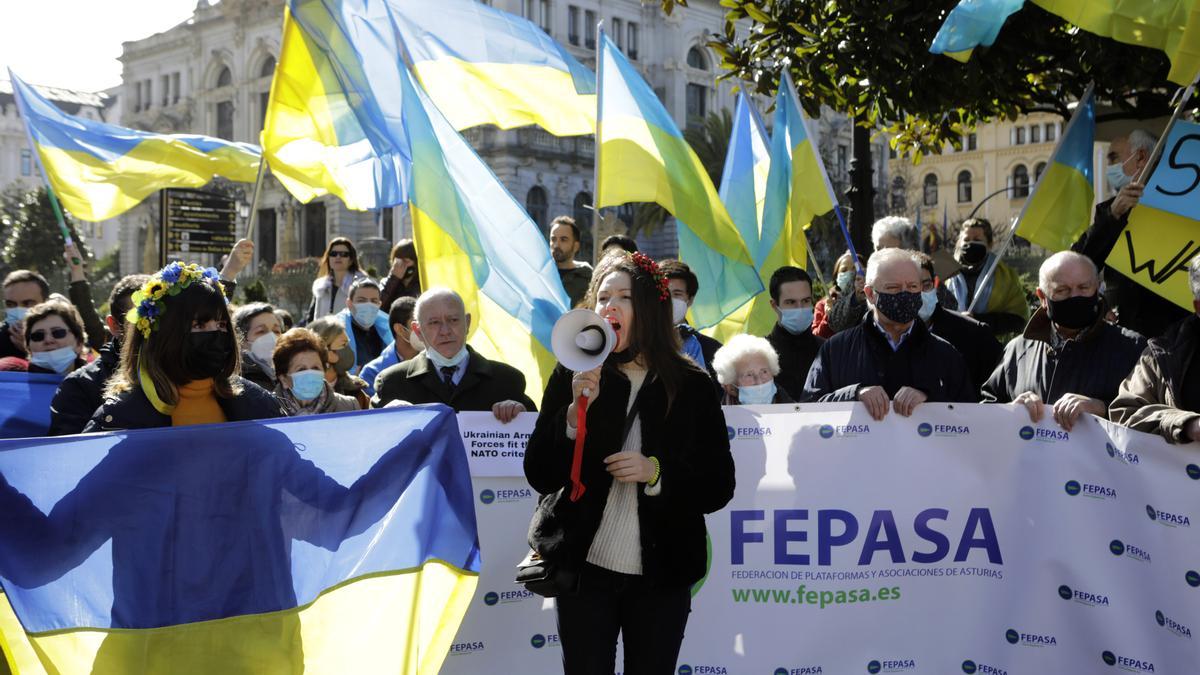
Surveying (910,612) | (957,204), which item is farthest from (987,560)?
(957,204)

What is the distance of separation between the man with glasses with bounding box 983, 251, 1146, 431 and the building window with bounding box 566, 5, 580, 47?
189ft

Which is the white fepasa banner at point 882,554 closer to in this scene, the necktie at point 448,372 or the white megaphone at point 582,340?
the necktie at point 448,372

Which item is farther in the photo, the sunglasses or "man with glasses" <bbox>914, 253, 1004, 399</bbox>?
"man with glasses" <bbox>914, 253, 1004, 399</bbox>

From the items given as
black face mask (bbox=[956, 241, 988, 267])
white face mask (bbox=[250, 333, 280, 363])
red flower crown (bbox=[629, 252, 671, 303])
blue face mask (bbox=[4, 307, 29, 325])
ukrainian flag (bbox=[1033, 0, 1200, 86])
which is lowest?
white face mask (bbox=[250, 333, 280, 363])

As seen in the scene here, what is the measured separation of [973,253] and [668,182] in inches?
87.8

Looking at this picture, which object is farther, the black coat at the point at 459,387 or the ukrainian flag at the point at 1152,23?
the ukrainian flag at the point at 1152,23

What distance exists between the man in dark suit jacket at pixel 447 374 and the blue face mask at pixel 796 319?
5.20 ft

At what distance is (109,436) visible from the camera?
3.77m

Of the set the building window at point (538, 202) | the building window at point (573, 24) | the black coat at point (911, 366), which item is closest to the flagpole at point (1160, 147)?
the black coat at point (911, 366)

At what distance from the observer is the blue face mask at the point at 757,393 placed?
5602mm

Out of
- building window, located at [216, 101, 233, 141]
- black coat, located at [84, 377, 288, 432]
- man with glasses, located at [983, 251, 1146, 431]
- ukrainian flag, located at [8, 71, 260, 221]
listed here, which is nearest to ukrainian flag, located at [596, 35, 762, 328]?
man with glasses, located at [983, 251, 1146, 431]

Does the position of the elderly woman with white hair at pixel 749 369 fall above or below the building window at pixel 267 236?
below

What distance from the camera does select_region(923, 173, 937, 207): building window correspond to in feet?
283

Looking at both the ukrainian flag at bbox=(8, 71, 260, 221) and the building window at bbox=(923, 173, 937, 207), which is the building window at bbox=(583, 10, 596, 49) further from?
the ukrainian flag at bbox=(8, 71, 260, 221)
